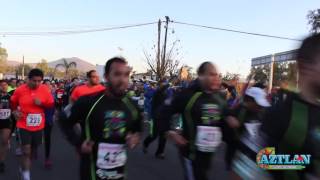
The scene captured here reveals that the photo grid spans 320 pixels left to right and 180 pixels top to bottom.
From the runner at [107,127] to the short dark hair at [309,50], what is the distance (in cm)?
185

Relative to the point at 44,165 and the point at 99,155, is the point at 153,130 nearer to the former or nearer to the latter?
the point at 44,165

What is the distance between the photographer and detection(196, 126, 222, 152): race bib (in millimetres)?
4676

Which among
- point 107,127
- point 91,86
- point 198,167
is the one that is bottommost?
point 198,167

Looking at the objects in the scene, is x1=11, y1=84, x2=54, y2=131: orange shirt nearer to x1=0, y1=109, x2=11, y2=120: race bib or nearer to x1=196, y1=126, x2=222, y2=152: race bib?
x1=0, y1=109, x2=11, y2=120: race bib

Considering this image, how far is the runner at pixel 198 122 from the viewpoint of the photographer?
15.3 ft

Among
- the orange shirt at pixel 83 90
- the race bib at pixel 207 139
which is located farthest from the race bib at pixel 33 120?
→ the race bib at pixel 207 139

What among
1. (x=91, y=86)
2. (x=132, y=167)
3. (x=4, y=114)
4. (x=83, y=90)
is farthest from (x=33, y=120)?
(x=132, y=167)

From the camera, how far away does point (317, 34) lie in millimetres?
2279

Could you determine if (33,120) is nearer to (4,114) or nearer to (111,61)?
(4,114)

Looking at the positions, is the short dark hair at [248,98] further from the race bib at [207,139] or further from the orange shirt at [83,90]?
the orange shirt at [83,90]

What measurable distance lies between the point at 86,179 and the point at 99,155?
0.85ft

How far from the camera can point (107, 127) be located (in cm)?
364

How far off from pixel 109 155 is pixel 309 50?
203cm

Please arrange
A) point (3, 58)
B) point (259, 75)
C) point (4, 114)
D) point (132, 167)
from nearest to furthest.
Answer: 1. point (4, 114)
2. point (132, 167)
3. point (259, 75)
4. point (3, 58)
